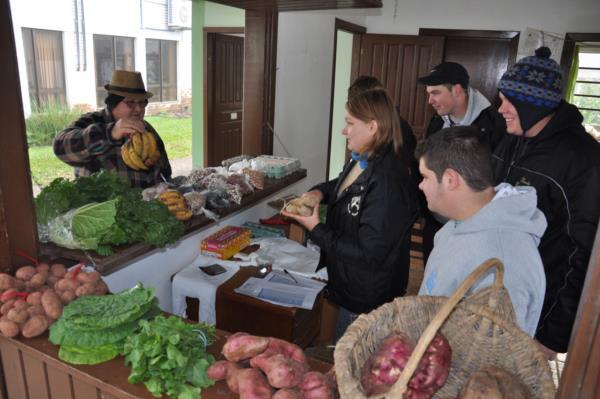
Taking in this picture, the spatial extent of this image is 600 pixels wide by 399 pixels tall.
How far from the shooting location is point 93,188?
230 cm

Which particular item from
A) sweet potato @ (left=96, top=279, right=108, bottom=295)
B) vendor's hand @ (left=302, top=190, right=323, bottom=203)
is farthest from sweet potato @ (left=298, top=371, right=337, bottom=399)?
→ vendor's hand @ (left=302, top=190, right=323, bottom=203)

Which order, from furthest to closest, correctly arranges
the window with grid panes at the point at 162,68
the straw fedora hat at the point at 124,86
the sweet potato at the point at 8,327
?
1. the window with grid panes at the point at 162,68
2. the straw fedora hat at the point at 124,86
3. the sweet potato at the point at 8,327

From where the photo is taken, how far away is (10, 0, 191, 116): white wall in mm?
7406

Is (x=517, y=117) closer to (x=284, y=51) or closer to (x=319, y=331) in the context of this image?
(x=319, y=331)

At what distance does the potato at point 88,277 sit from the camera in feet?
5.73

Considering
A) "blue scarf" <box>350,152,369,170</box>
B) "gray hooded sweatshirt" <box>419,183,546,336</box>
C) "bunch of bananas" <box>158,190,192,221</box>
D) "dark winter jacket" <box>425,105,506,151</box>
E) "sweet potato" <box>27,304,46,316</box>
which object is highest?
"dark winter jacket" <box>425,105,506,151</box>

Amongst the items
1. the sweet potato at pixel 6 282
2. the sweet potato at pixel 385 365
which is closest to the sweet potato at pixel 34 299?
the sweet potato at pixel 6 282

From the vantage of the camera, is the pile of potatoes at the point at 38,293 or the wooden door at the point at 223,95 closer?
the pile of potatoes at the point at 38,293

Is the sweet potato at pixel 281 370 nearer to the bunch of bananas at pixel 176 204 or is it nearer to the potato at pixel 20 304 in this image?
the potato at pixel 20 304

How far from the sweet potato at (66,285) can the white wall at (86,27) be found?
21.3 ft

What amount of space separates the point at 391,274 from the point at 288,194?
7.40 ft

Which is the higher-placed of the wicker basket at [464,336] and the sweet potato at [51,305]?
the wicker basket at [464,336]

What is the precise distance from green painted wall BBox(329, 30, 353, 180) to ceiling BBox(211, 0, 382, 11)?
331cm

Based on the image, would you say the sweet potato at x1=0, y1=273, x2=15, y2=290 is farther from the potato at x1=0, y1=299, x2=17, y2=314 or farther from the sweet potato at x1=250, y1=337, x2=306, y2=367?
the sweet potato at x1=250, y1=337, x2=306, y2=367
